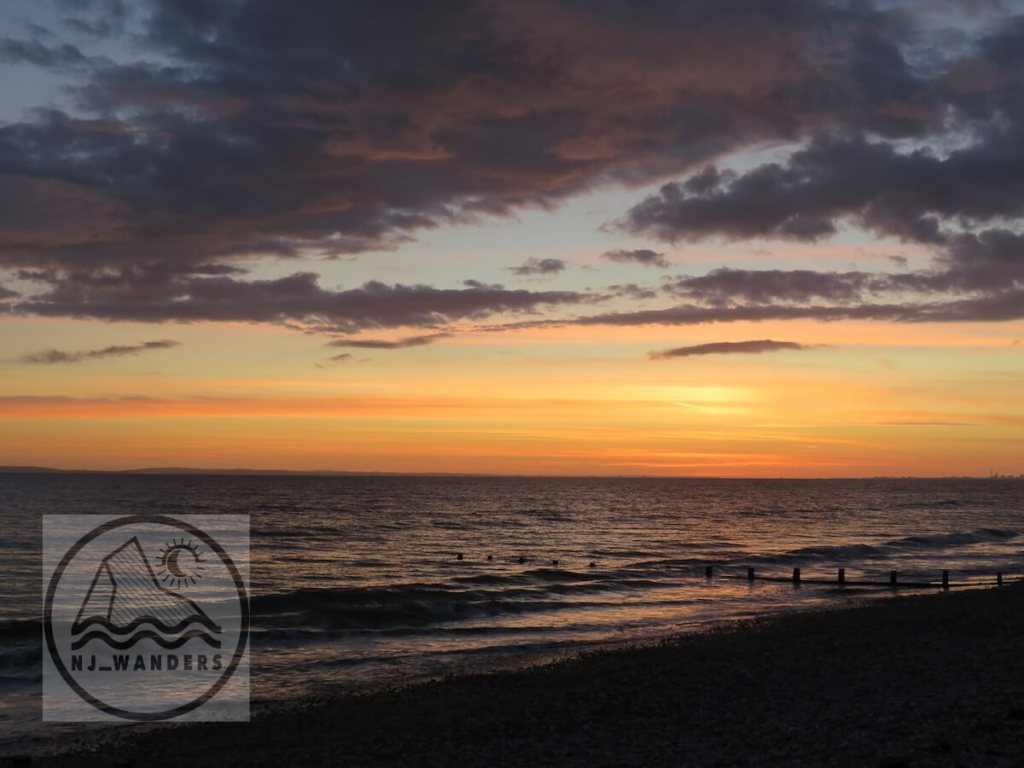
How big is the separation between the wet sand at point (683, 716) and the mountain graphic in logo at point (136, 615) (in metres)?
9.65

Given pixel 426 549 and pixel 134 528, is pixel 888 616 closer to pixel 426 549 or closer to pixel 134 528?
pixel 426 549

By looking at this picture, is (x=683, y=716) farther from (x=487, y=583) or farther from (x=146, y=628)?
(x=487, y=583)

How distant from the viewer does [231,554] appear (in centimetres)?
5331

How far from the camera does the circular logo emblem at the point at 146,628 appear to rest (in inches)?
764

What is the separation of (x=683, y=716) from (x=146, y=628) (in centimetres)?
1959

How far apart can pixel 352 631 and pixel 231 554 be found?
2896 centimetres

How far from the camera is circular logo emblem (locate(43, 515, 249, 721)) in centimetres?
1941

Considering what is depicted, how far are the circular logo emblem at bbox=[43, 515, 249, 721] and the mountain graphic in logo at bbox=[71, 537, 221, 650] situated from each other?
Answer: 33 millimetres

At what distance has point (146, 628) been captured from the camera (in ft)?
86.3

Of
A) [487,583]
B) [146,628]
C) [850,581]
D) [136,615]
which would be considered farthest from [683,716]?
[850,581]

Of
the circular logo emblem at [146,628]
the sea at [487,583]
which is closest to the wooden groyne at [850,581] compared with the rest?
the sea at [487,583]

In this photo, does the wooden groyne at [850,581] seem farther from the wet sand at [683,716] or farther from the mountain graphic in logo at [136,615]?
the mountain graphic in logo at [136,615]

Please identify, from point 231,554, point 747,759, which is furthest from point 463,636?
point 231,554

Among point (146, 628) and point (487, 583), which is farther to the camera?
point (487, 583)
